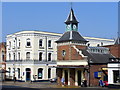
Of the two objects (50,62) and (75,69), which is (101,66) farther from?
(50,62)

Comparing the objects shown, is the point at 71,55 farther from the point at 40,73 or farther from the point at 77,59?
the point at 40,73

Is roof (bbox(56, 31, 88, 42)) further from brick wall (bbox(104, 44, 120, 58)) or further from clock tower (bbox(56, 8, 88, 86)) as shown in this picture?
brick wall (bbox(104, 44, 120, 58))

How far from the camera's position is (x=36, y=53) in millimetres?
54000

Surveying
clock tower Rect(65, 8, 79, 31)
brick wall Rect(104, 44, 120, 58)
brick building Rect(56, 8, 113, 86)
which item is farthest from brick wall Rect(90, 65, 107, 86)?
clock tower Rect(65, 8, 79, 31)

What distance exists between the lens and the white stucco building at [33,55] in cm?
5353

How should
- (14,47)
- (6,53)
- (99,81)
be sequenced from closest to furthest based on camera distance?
1. (99,81)
2. (14,47)
3. (6,53)

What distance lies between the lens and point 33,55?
53500mm

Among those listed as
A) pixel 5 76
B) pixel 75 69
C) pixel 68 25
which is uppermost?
pixel 68 25

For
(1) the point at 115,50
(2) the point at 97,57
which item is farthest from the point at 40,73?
(2) the point at 97,57

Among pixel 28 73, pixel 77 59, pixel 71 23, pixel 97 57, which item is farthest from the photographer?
pixel 28 73

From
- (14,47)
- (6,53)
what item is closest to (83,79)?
(14,47)

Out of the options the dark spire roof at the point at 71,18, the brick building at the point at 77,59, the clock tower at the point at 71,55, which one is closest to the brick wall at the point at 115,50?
the brick building at the point at 77,59

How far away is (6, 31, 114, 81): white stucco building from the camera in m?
53.5

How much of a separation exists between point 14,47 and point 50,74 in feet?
33.4
